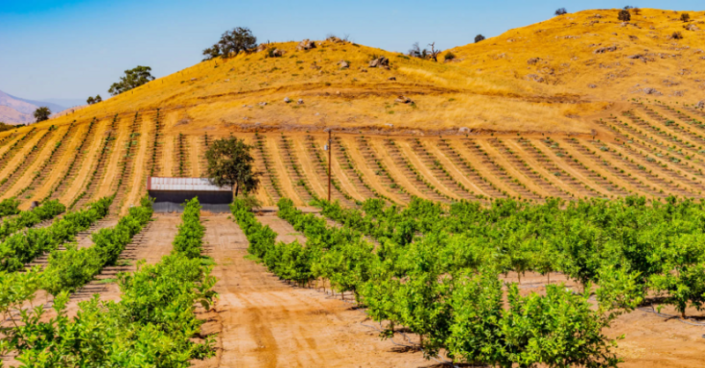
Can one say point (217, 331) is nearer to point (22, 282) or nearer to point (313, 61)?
point (22, 282)

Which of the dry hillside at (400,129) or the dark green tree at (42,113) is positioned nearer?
the dry hillside at (400,129)

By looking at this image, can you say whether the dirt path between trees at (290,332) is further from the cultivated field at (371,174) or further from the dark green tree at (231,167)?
the dark green tree at (231,167)

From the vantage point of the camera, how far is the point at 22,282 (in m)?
11.3

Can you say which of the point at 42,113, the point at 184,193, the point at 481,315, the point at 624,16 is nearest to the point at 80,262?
the point at 481,315

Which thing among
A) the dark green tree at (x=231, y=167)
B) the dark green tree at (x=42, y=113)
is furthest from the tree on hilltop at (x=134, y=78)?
the dark green tree at (x=231, y=167)

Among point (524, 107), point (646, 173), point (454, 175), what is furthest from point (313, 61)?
point (646, 173)

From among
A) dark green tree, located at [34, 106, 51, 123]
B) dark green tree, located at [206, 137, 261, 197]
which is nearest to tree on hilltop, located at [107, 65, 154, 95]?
dark green tree, located at [34, 106, 51, 123]

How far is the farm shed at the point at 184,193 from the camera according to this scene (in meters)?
64.3

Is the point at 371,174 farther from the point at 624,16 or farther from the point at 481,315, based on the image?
the point at 624,16

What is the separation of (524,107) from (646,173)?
27130 millimetres

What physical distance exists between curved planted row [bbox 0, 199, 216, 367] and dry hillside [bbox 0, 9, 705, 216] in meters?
48.5

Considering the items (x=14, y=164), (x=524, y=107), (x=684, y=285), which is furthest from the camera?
(x=524, y=107)

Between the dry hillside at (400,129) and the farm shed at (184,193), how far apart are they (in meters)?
5.94

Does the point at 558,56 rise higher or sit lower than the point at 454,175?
higher
